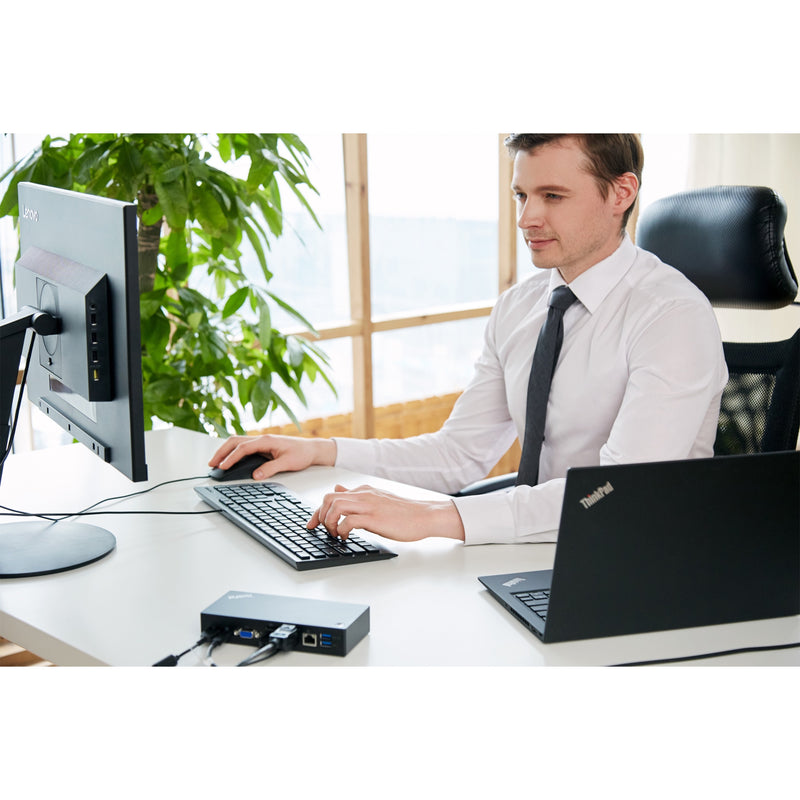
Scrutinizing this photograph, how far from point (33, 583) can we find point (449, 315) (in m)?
2.63

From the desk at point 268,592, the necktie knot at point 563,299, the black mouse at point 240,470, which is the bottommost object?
the desk at point 268,592

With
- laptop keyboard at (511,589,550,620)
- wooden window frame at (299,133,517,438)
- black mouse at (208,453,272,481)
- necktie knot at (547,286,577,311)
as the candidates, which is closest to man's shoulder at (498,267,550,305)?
necktie knot at (547,286,577,311)

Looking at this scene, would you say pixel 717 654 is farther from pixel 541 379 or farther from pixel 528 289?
pixel 528 289

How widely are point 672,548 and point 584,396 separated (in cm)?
63

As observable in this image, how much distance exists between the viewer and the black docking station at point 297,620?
1030 mm

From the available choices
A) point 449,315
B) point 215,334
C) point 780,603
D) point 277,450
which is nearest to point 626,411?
point 780,603

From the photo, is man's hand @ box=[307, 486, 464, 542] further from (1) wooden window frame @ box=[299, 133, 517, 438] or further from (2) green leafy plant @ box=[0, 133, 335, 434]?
(1) wooden window frame @ box=[299, 133, 517, 438]

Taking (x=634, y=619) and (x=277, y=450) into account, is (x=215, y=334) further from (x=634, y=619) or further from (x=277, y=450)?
(x=634, y=619)

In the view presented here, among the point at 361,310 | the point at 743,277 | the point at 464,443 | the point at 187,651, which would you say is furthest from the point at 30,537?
the point at 361,310

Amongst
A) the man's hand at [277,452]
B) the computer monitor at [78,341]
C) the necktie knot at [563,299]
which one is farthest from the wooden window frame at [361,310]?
the computer monitor at [78,341]

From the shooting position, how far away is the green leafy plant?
2.05 m

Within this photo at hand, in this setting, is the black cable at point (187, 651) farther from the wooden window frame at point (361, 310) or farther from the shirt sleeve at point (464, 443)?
the wooden window frame at point (361, 310)

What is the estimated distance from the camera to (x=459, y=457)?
1896 mm

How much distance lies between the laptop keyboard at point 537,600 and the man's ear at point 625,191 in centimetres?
79
